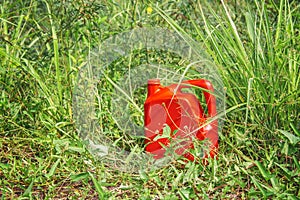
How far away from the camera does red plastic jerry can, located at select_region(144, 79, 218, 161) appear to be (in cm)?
207

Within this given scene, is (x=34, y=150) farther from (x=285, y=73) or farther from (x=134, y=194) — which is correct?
(x=285, y=73)

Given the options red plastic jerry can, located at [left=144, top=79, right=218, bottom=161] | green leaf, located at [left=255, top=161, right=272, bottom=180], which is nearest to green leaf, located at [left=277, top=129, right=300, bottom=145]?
green leaf, located at [left=255, top=161, right=272, bottom=180]

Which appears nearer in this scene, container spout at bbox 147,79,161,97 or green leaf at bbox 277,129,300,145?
green leaf at bbox 277,129,300,145

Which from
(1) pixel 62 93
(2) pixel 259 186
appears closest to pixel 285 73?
(2) pixel 259 186

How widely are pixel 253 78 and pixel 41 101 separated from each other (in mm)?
859

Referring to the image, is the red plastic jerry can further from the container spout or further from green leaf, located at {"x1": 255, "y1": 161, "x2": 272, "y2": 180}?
green leaf, located at {"x1": 255, "y1": 161, "x2": 272, "y2": 180}

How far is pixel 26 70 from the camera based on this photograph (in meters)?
2.33

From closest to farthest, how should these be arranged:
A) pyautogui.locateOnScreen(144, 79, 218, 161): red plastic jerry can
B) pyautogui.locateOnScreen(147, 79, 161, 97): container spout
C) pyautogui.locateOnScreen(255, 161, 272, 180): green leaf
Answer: pyautogui.locateOnScreen(255, 161, 272, 180): green leaf < pyautogui.locateOnScreen(144, 79, 218, 161): red plastic jerry can < pyautogui.locateOnScreen(147, 79, 161, 97): container spout

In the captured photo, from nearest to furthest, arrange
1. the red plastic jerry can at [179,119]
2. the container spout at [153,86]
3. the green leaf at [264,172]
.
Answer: the green leaf at [264,172] → the red plastic jerry can at [179,119] → the container spout at [153,86]

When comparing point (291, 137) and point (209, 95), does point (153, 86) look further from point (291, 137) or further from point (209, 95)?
point (291, 137)

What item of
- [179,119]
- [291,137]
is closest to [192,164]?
[179,119]

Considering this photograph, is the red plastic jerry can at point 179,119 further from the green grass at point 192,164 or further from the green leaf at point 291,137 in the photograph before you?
the green leaf at point 291,137

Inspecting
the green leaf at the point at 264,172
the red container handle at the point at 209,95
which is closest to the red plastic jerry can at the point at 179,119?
the red container handle at the point at 209,95

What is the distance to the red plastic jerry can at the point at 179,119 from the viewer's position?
2.07 metres
